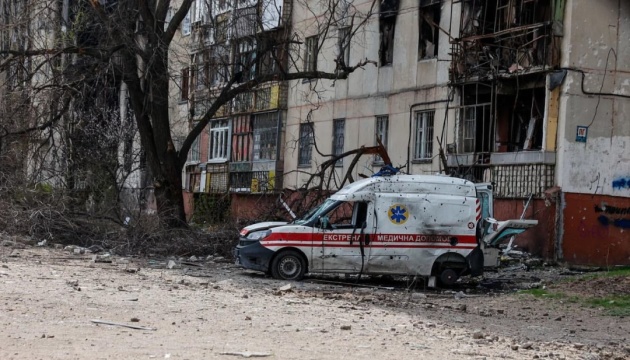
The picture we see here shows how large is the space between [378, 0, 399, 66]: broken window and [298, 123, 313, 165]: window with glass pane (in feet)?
15.6

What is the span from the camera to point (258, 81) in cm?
2725

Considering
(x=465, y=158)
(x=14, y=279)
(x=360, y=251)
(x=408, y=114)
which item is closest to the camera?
(x=14, y=279)

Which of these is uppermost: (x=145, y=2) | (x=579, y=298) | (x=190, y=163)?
(x=145, y=2)

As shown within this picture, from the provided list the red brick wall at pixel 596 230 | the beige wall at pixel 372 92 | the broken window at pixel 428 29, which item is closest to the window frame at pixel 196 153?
the beige wall at pixel 372 92

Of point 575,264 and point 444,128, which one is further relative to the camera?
point 444,128

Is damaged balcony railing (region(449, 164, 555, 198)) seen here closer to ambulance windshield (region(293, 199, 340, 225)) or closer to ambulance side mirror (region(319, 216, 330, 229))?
ambulance windshield (region(293, 199, 340, 225))

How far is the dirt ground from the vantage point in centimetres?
1047

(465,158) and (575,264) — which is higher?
(465,158)

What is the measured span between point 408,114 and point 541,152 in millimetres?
6178

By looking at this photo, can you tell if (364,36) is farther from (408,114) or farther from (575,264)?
(575,264)

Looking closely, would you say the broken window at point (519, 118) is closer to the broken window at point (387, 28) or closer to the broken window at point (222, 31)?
the broken window at point (387, 28)

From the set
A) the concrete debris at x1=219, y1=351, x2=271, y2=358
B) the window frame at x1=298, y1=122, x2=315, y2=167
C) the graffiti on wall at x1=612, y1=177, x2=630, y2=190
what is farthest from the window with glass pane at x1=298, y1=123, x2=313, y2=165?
the concrete debris at x1=219, y1=351, x2=271, y2=358

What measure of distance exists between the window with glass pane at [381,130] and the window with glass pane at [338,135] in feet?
6.30

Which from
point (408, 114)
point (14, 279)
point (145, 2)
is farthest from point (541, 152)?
point (14, 279)
